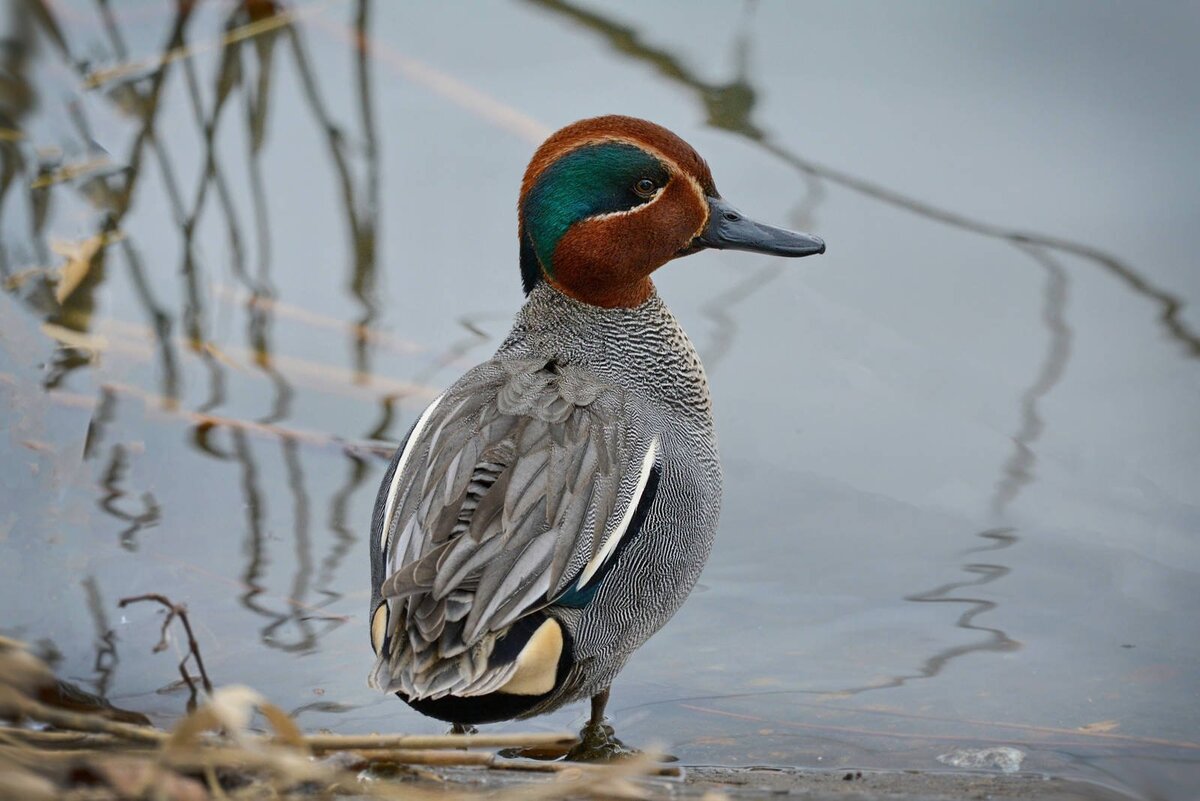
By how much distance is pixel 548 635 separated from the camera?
11.3 ft

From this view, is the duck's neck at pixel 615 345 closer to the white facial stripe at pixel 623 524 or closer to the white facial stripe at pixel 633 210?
the white facial stripe at pixel 633 210

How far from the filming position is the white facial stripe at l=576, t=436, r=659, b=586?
3.51 meters

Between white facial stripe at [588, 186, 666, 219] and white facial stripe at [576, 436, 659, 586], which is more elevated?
white facial stripe at [588, 186, 666, 219]

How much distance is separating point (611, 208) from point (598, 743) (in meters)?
1.42

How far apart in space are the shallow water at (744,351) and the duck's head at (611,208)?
105 cm

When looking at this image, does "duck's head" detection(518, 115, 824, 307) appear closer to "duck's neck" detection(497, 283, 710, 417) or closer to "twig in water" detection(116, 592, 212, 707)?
"duck's neck" detection(497, 283, 710, 417)

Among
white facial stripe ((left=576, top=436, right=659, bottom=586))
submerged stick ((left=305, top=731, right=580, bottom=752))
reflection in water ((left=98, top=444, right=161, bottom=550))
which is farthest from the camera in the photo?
reflection in water ((left=98, top=444, right=161, bottom=550))

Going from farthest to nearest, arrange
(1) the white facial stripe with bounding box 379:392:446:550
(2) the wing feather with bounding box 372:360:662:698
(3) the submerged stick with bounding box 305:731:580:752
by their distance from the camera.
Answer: (1) the white facial stripe with bounding box 379:392:446:550 → (2) the wing feather with bounding box 372:360:662:698 → (3) the submerged stick with bounding box 305:731:580:752

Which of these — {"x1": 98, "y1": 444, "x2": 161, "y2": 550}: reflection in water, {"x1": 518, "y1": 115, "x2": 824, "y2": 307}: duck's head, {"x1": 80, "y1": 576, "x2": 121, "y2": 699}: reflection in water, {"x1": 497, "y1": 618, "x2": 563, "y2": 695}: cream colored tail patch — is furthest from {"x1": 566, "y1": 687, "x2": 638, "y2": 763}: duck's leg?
{"x1": 98, "y1": 444, "x2": 161, "y2": 550}: reflection in water

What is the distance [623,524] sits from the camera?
11.9ft

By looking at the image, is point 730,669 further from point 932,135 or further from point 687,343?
point 932,135

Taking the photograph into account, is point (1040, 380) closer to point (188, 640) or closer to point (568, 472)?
point (568, 472)

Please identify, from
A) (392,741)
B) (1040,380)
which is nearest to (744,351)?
(1040,380)

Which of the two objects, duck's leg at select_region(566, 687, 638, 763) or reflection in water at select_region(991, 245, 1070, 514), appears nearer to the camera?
duck's leg at select_region(566, 687, 638, 763)
